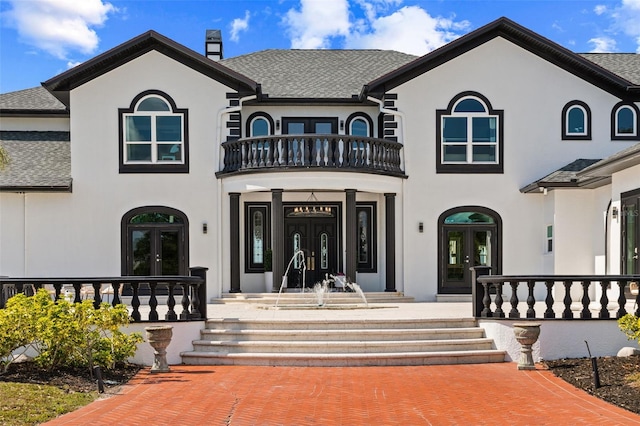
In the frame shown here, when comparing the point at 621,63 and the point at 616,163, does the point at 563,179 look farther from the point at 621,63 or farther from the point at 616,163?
the point at 621,63

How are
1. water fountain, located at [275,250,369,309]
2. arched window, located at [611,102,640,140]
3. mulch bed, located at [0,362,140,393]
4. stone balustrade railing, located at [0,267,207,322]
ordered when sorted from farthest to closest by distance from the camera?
arched window, located at [611,102,640,140], water fountain, located at [275,250,369,309], stone balustrade railing, located at [0,267,207,322], mulch bed, located at [0,362,140,393]

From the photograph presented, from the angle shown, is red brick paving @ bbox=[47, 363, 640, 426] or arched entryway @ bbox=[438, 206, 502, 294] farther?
arched entryway @ bbox=[438, 206, 502, 294]

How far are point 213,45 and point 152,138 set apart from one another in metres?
8.62

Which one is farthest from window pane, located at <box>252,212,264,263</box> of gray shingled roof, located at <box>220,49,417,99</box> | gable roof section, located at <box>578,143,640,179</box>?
gable roof section, located at <box>578,143,640,179</box>

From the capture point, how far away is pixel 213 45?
27.5 metres

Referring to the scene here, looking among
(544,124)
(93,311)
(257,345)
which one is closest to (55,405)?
(93,311)

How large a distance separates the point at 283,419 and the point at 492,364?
5.32m

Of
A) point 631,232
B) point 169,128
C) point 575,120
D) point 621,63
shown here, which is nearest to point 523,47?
point 575,120

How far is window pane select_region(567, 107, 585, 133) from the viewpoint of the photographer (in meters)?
20.6

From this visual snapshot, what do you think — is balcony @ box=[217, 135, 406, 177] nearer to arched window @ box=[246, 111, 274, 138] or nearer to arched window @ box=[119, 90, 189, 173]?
arched window @ box=[119, 90, 189, 173]

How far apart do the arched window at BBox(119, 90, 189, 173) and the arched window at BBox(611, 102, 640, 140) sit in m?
12.8

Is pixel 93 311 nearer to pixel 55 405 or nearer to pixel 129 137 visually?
pixel 55 405

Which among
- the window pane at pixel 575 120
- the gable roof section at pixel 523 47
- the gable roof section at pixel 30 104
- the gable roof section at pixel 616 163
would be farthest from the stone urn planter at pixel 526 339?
the gable roof section at pixel 30 104

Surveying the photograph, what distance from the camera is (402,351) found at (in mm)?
12461
